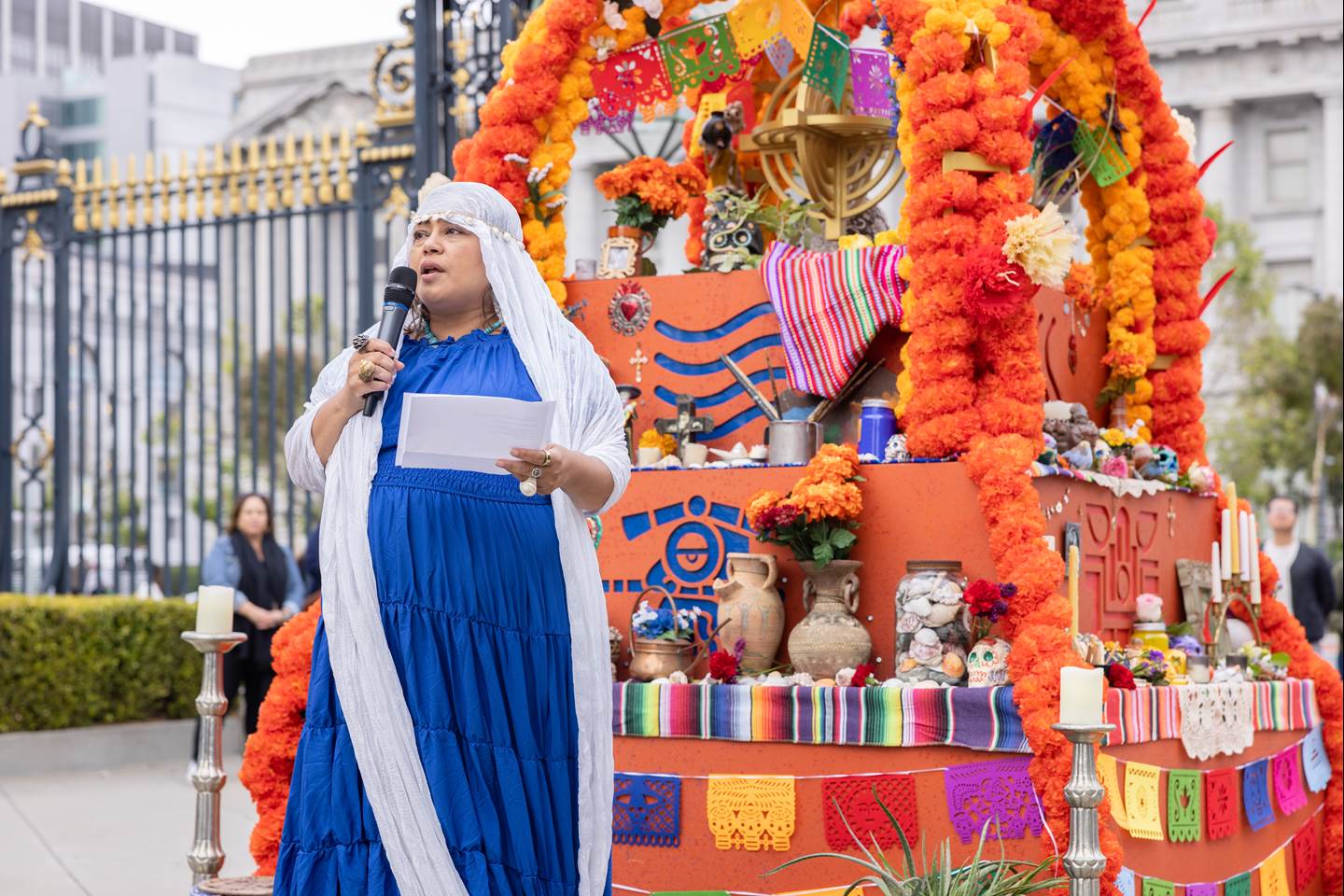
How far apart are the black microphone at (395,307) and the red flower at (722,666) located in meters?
2.01

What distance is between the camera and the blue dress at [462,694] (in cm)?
338

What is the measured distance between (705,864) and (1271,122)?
25341 millimetres

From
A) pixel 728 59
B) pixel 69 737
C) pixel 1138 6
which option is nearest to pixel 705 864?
pixel 728 59

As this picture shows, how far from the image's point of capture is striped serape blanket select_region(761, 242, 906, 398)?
555 centimetres

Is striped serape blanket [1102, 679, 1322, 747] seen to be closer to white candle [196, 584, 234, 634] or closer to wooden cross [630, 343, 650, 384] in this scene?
wooden cross [630, 343, 650, 384]

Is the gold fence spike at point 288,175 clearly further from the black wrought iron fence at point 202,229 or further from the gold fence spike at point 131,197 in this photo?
the gold fence spike at point 131,197

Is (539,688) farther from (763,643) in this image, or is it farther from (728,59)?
(728,59)

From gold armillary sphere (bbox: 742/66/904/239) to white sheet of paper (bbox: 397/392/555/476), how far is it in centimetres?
308

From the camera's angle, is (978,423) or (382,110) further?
(382,110)

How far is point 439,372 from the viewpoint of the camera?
141 inches

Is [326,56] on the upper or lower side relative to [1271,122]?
upper

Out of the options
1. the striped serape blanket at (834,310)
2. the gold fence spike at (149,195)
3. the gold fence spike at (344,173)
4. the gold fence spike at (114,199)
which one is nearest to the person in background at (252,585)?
the gold fence spike at (344,173)

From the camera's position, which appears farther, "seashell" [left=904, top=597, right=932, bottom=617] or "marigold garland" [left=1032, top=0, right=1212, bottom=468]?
"marigold garland" [left=1032, top=0, right=1212, bottom=468]

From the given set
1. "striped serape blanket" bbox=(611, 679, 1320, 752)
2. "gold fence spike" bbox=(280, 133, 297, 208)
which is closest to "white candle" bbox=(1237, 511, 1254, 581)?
"striped serape blanket" bbox=(611, 679, 1320, 752)
